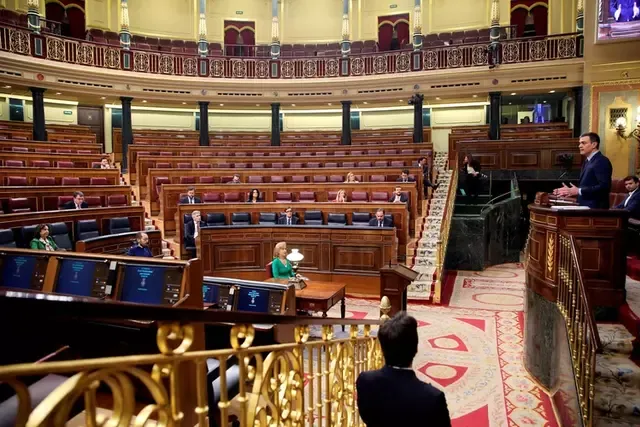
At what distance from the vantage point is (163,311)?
855 mm

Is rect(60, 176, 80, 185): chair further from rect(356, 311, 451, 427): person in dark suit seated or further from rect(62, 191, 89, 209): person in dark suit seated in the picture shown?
rect(356, 311, 451, 427): person in dark suit seated

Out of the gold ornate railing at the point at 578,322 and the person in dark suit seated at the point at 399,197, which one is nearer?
the gold ornate railing at the point at 578,322

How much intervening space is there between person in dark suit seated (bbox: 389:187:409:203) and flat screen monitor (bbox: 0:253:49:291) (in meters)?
6.14

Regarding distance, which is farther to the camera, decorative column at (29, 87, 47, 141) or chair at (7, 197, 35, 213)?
decorative column at (29, 87, 47, 141)

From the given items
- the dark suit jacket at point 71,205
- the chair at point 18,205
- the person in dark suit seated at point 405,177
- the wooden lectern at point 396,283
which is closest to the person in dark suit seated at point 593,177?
the wooden lectern at point 396,283

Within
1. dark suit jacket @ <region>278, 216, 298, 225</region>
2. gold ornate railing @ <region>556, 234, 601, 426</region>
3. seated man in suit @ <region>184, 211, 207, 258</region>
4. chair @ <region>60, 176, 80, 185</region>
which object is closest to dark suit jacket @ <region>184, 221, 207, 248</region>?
seated man in suit @ <region>184, 211, 207, 258</region>

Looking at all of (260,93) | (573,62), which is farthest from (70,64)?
(573,62)

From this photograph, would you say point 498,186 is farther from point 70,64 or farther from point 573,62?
point 70,64

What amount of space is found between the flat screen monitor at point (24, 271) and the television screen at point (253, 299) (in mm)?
1602

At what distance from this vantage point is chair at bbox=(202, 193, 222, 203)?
9359 mm

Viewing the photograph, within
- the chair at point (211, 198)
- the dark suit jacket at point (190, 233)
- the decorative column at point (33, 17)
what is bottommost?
the dark suit jacket at point (190, 233)

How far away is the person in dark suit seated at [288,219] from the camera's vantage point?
824cm

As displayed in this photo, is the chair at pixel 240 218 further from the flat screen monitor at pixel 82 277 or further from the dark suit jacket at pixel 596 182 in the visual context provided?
the dark suit jacket at pixel 596 182

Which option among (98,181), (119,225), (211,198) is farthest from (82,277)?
(98,181)
